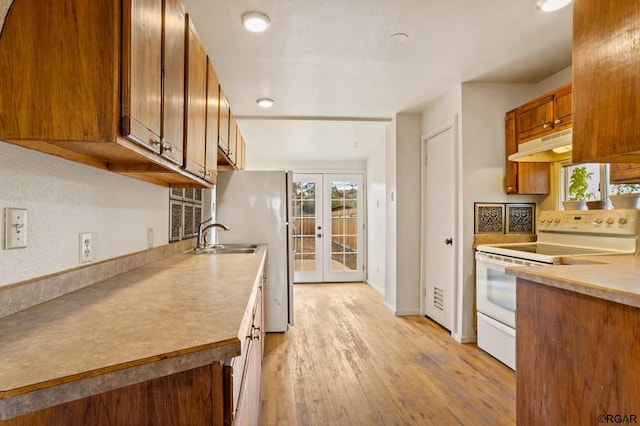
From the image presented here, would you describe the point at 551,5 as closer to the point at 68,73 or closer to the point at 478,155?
the point at 478,155

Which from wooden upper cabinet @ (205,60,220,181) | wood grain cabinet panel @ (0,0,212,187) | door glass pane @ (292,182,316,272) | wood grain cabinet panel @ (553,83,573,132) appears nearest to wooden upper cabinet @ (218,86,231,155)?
wooden upper cabinet @ (205,60,220,181)

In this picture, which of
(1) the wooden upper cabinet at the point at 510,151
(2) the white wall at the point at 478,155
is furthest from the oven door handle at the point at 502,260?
(1) the wooden upper cabinet at the point at 510,151

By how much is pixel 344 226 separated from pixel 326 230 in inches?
12.8

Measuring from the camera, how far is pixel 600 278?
4.22 ft

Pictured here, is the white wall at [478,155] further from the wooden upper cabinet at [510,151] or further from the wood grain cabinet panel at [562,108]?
the wood grain cabinet panel at [562,108]

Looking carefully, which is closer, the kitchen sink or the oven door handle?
the oven door handle

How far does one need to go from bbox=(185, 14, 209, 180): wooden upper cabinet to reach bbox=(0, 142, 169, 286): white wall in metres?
0.33

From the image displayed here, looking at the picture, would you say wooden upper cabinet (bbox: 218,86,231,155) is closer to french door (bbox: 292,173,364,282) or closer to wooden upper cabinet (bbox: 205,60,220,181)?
wooden upper cabinet (bbox: 205,60,220,181)

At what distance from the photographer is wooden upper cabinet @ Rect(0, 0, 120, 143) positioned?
839mm

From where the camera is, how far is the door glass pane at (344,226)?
5.85m

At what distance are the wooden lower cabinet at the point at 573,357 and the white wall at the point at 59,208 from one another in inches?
72.1

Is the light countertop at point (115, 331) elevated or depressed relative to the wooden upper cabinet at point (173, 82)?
depressed

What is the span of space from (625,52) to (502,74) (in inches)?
64.0

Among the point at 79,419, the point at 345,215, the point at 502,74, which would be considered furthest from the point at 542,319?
the point at 345,215
